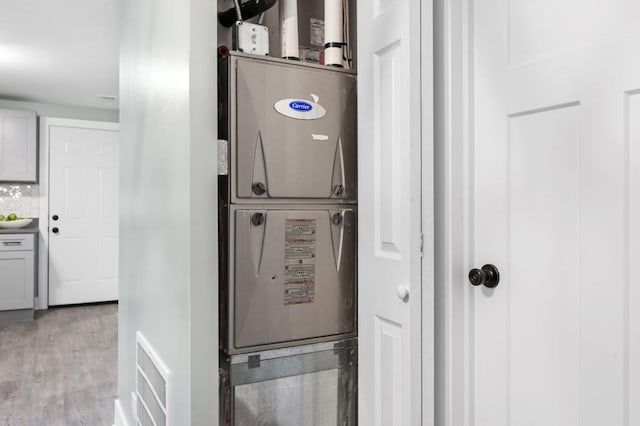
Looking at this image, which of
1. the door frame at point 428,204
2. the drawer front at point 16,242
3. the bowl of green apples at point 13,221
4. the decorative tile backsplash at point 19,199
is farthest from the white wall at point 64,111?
the door frame at point 428,204

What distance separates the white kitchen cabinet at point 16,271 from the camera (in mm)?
5324

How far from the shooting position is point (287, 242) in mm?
1714

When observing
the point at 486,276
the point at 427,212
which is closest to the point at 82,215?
the point at 427,212

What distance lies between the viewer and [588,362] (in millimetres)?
971

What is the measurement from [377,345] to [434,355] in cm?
23

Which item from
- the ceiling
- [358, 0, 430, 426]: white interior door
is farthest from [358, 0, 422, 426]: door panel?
the ceiling

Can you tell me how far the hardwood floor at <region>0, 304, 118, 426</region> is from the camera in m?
2.91

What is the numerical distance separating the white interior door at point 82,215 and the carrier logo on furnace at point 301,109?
17.4 ft

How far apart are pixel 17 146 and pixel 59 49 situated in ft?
7.19

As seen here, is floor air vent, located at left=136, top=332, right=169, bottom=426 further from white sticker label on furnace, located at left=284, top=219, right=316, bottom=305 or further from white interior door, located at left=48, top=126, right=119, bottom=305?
white interior door, located at left=48, top=126, right=119, bottom=305

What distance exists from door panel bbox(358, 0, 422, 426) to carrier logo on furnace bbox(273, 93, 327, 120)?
0.26 meters

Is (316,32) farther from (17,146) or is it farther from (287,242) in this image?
(17,146)

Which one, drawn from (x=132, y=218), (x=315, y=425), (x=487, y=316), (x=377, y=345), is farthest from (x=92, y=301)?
(x=487, y=316)

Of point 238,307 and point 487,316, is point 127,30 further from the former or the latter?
point 487,316
